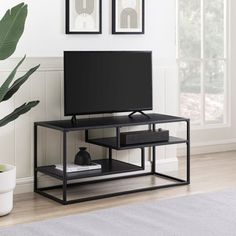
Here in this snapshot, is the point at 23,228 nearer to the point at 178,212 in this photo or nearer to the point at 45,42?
the point at 178,212

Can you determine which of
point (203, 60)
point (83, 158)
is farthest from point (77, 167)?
point (203, 60)

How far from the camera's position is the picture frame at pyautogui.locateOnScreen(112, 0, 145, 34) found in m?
4.96

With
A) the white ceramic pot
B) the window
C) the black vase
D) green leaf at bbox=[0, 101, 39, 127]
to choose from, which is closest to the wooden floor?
the white ceramic pot

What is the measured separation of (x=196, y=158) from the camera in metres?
6.13

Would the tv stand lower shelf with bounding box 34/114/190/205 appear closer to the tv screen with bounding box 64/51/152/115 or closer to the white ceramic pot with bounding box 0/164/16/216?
the tv screen with bounding box 64/51/152/115

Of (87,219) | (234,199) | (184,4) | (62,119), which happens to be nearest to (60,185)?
(62,119)

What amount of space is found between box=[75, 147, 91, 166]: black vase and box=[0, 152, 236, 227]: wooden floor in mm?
322

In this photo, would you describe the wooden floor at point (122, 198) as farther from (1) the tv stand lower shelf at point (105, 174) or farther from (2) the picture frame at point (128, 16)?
(2) the picture frame at point (128, 16)

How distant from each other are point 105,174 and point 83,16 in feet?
4.06

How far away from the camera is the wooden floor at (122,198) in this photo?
4.09m

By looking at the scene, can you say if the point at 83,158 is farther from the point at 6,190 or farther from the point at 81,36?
the point at 81,36

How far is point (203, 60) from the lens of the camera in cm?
632

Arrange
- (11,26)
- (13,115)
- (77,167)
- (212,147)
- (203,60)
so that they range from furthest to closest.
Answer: (212,147), (203,60), (77,167), (13,115), (11,26)

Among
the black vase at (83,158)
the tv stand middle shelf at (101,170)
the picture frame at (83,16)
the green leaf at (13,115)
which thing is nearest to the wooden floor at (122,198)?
the tv stand middle shelf at (101,170)
